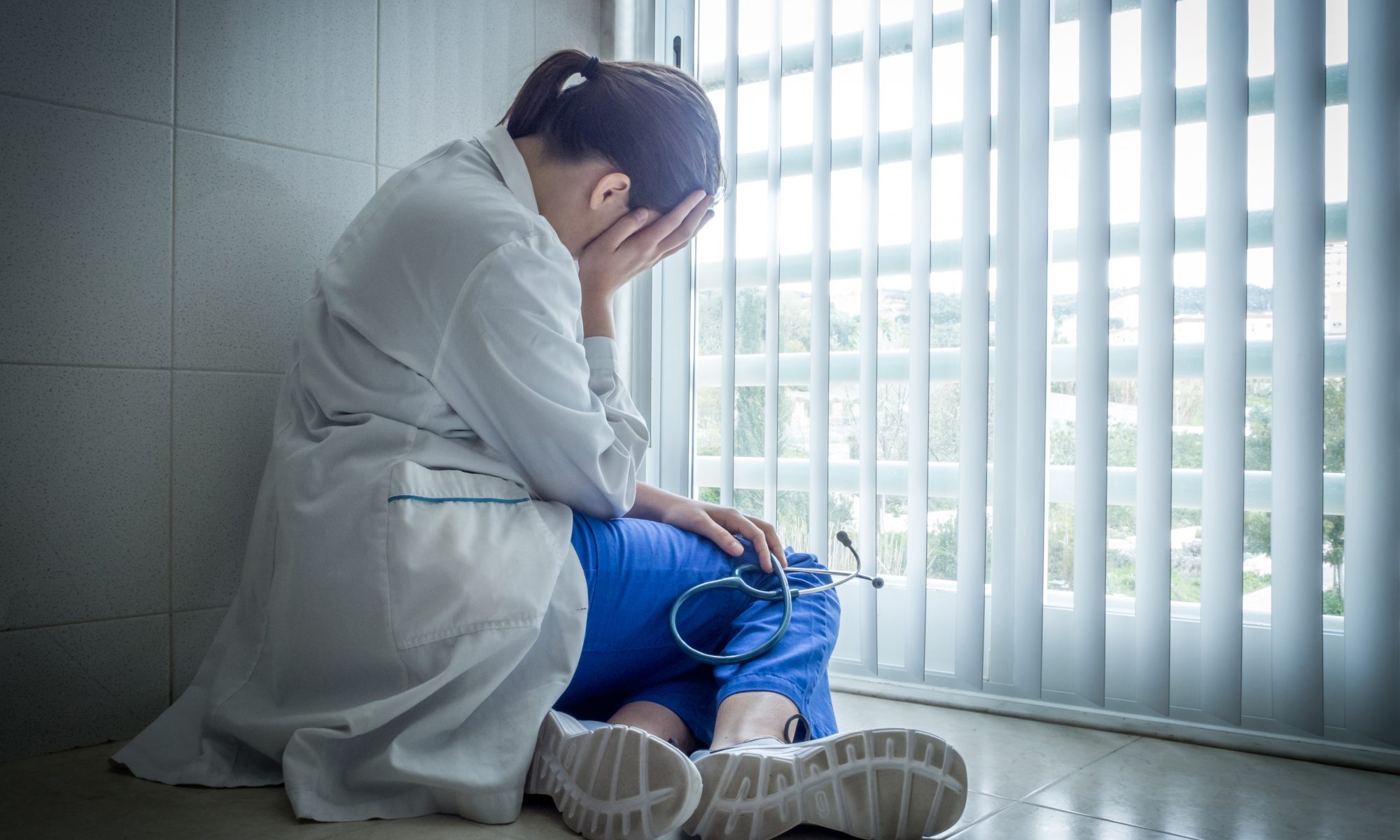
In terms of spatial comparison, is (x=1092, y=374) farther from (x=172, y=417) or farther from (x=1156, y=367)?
(x=172, y=417)

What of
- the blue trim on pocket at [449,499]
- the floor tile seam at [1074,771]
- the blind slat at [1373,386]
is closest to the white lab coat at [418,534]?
the blue trim on pocket at [449,499]

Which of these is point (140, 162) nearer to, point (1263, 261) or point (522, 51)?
point (522, 51)

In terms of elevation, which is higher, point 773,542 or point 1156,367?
point 1156,367

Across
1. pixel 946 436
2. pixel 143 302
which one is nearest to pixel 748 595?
pixel 946 436

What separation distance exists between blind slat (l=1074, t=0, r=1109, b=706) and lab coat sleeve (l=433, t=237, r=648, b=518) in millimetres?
853

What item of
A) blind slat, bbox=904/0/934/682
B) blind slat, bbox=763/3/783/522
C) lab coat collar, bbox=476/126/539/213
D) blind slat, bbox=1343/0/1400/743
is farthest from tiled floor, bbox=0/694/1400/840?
lab coat collar, bbox=476/126/539/213

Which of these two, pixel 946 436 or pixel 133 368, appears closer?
pixel 133 368

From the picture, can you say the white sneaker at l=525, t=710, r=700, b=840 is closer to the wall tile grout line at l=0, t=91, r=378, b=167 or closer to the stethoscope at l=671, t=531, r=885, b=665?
the stethoscope at l=671, t=531, r=885, b=665

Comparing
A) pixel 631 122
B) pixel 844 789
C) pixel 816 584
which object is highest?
pixel 631 122

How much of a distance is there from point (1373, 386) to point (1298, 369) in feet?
0.33

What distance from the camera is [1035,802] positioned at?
1226mm

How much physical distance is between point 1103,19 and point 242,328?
4.92 ft

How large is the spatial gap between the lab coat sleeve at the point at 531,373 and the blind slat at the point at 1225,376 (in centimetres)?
97

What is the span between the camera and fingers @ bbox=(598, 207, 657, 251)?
1.42 m
